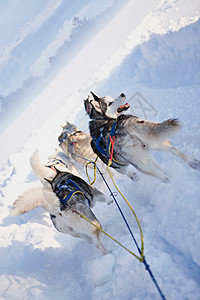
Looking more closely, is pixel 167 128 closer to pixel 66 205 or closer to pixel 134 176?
pixel 66 205

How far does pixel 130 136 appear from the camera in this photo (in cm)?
329

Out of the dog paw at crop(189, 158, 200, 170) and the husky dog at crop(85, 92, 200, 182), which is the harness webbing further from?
the dog paw at crop(189, 158, 200, 170)

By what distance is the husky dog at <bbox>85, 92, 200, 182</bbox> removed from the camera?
2.97 m

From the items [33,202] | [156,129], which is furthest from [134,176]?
[33,202]

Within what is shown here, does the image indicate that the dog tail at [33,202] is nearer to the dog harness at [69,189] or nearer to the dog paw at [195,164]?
the dog harness at [69,189]

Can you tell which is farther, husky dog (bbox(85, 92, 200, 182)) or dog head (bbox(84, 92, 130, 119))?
dog head (bbox(84, 92, 130, 119))

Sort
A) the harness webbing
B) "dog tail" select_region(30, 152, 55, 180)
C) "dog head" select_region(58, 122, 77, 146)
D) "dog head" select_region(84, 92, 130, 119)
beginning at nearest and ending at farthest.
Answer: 1. the harness webbing
2. "dog head" select_region(84, 92, 130, 119)
3. "dog tail" select_region(30, 152, 55, 180)
4. "dog head" select_region(58, 122, 77, 146)

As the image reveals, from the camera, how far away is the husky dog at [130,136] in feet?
9.75

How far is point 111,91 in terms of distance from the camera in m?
16.0

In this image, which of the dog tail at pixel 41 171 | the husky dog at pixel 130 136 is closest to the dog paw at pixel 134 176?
the husky dog at pixel 130 136

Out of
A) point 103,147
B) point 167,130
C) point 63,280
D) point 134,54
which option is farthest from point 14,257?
point 134,54

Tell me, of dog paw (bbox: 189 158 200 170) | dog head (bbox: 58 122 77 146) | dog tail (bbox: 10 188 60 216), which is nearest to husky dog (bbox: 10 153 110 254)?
dog tail (bbox: 10 188 60 216)

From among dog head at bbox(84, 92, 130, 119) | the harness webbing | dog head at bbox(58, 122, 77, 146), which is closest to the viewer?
the harness webbing

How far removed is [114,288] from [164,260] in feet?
3.14
